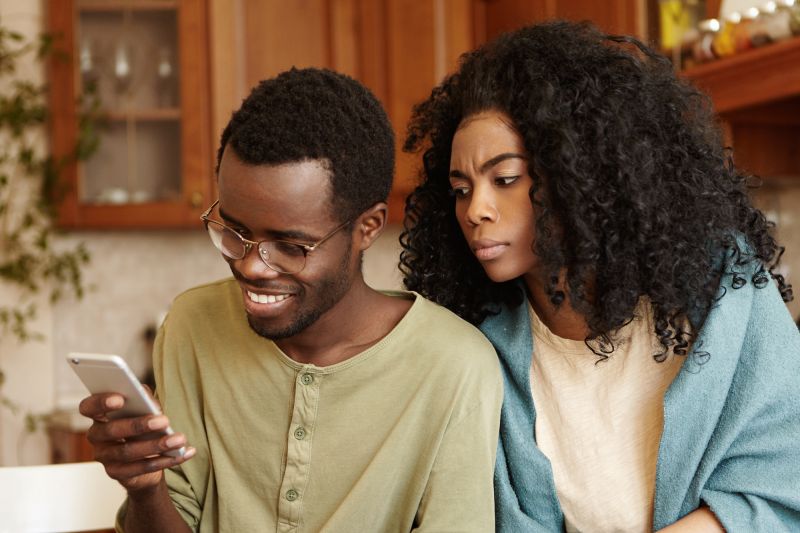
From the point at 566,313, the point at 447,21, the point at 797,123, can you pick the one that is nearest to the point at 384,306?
the point at 566,313

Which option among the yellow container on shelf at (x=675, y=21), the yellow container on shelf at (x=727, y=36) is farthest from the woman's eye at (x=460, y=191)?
the yellow container on shelf at (x=675, y=21)

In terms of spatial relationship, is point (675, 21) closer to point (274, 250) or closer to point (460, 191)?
point (460, 191)

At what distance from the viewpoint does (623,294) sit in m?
1.27

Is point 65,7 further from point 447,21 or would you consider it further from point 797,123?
point 797,123

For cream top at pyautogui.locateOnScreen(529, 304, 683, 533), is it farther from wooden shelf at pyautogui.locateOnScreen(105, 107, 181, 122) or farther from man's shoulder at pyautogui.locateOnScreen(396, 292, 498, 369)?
wooden shelf at pyautogui.locateOnScreen(105, 107, 181, 122)

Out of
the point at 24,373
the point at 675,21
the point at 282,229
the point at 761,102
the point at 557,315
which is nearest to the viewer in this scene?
the point at 282,229

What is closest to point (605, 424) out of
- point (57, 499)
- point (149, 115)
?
point (57, 499)

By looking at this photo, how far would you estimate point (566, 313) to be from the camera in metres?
1.39

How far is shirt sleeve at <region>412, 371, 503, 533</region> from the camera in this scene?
119 centimetres

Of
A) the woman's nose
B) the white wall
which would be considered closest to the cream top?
the woman's nose

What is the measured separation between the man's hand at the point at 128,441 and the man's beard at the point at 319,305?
0.19 m

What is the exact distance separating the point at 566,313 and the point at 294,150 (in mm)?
480

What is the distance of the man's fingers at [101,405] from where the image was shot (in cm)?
103

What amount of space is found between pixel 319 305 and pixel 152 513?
0.32 m
